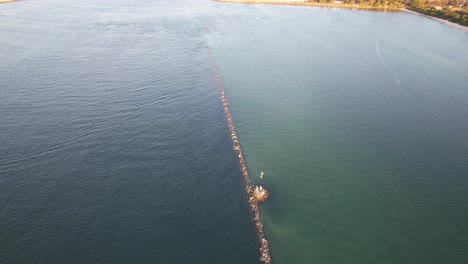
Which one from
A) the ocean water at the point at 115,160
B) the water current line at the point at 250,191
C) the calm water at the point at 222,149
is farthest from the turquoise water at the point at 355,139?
the ocean water at the point at 115,160

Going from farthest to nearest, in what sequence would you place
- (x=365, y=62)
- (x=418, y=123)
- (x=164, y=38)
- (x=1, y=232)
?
1. (x=164, y=38)
2. (x=365, y=62)
3. (x=418, y=123)
4. (x=1, y=232)

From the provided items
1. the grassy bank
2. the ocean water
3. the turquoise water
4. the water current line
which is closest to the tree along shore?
the grassy bank

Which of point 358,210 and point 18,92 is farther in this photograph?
point 18,92

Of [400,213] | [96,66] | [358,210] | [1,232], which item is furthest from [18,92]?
[400,213]

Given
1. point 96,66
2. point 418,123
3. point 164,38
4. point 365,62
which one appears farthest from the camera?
point 164,38

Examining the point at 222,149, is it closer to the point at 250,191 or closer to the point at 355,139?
the point at 250,191

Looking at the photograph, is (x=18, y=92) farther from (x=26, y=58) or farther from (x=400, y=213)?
(x=400, y=213)

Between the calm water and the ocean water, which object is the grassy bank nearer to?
the calm water
